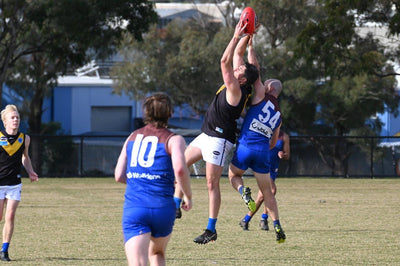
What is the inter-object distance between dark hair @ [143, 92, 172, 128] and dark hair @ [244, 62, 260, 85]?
11.4ft

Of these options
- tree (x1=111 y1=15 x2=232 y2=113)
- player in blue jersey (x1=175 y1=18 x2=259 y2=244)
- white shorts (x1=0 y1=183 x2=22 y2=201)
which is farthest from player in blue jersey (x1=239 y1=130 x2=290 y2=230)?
tree (x1=111 y1=15 x2=232 y2=113)

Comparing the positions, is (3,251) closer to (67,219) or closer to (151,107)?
(151,107)

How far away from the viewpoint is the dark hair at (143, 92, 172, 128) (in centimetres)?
627

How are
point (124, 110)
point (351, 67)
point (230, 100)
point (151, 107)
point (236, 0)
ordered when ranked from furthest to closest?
point (124, 110)
point (236, 0)
point (351, 67)
point (230, 100)
point (151, 107)

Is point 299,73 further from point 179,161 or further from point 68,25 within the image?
point 179,161

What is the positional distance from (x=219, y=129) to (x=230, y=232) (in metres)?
3.52

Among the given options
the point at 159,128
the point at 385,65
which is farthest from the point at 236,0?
the point at 159,128

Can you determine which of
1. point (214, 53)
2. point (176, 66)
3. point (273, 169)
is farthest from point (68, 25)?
point (273, 169)

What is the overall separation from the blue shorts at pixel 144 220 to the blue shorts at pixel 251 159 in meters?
4.19

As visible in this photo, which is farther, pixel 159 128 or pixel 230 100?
pixel 230 100

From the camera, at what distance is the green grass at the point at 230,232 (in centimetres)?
1010

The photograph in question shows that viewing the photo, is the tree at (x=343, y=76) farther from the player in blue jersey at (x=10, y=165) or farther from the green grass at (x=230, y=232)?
the player in blue jersey at (x=10, y=165)

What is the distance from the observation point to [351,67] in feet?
105

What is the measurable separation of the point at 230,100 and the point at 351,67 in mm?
23397
